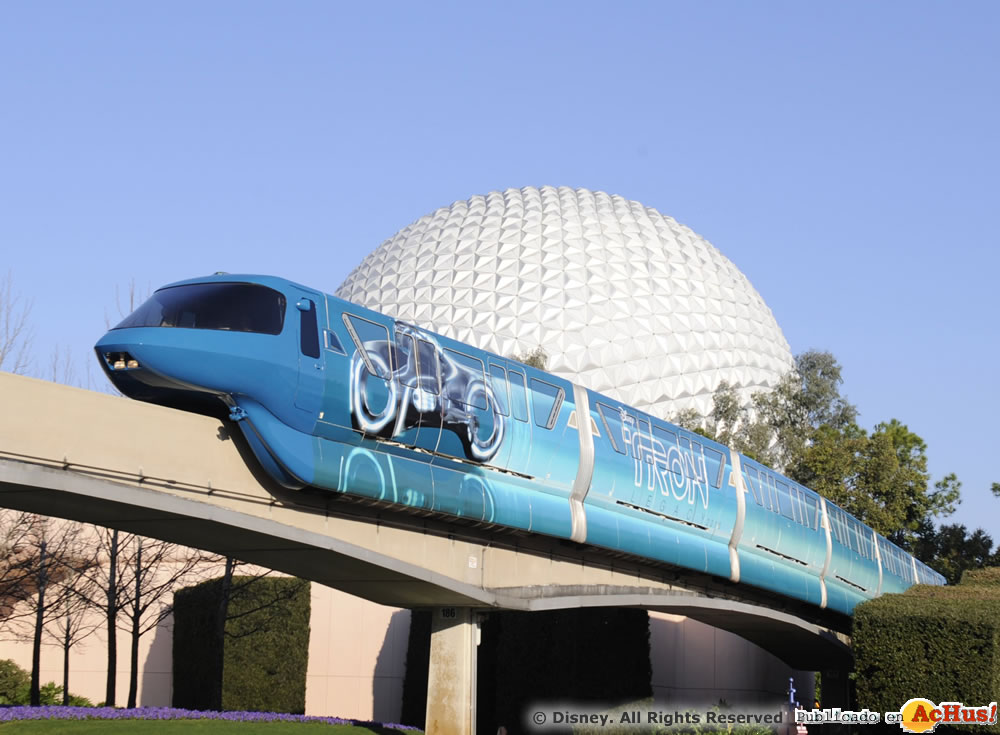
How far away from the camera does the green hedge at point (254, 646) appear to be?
34.3 meters

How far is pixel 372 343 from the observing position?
1734cm

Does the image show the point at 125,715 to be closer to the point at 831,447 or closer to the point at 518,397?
the point at 518,397

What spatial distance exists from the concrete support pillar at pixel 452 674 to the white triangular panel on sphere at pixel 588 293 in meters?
39.8

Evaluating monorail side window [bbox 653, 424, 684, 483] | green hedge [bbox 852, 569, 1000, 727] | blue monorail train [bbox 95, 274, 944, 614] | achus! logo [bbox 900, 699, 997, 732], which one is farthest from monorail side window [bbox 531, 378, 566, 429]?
achus! logo [bbox 900, 699, 997, 732]

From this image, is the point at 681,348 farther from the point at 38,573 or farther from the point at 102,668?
the point at 38,573

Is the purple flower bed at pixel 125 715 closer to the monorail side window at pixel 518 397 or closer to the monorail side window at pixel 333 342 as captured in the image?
the monorail side window at pixel 518 397

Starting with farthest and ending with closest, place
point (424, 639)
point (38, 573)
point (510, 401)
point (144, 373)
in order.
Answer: point (424, 639) → point (38, 573) → point (510, 401) → point (144, 373)

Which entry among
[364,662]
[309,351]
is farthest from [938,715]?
[364,662]

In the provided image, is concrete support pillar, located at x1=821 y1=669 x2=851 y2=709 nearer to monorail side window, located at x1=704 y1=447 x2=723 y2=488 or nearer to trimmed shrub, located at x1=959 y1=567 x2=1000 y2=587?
trimmed shrub, located at x1=959 y1=567 x2=1000 y2=587

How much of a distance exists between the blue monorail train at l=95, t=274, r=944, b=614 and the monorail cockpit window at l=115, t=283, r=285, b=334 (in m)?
0.02

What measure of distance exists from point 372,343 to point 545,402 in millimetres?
4884

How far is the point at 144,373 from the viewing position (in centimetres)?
1515

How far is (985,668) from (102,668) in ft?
85.4

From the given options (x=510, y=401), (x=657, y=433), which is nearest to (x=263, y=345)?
(x=510, y=401)
